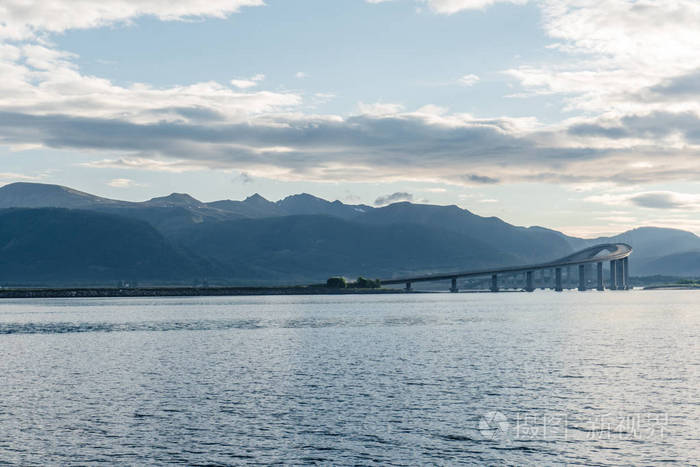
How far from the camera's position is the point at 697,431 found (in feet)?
132

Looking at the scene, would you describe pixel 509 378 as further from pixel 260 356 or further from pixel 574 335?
pixel 574 335

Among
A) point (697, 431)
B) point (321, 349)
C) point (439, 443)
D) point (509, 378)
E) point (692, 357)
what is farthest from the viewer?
point (321, 349)

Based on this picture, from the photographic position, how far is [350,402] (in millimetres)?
48438

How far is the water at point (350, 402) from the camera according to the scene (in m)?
Answer: 36.0

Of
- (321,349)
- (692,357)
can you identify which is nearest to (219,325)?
(321,349)

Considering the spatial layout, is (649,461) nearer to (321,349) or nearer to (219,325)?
(321,349)

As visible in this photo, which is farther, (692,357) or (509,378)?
(692,357)

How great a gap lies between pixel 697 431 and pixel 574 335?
6463cm

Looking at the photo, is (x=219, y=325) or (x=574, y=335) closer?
(x=574, y=335)

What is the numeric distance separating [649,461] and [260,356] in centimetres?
4825

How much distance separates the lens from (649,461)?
3406 cm

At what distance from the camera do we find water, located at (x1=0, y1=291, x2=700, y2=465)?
36.0m

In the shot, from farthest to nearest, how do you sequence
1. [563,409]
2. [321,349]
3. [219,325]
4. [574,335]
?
[219,325], [574,335], [321,349], [563,409]

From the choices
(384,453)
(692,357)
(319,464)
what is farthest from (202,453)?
(692,357)
